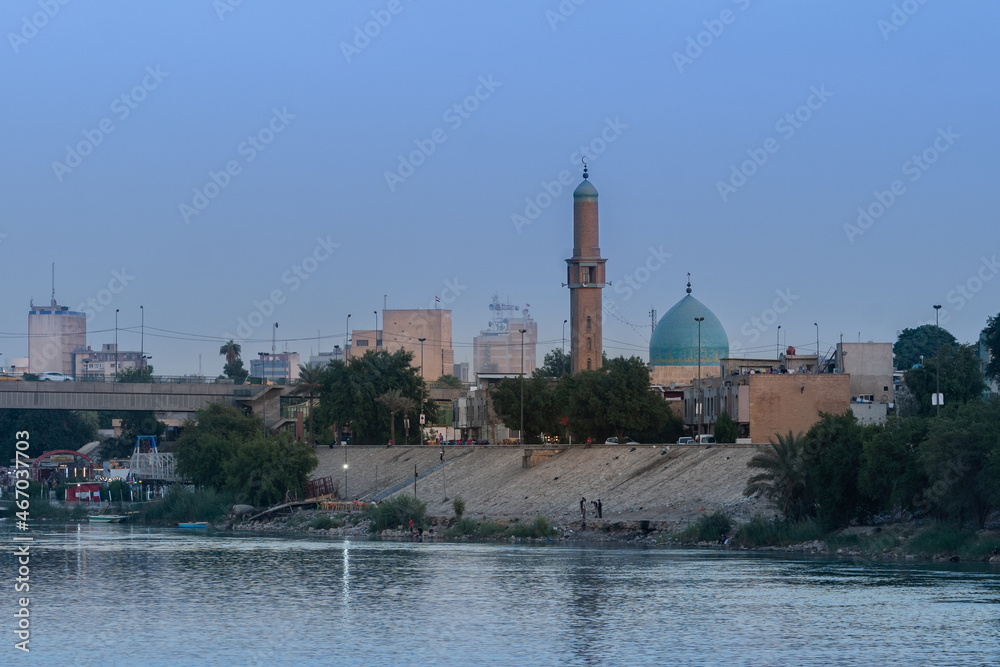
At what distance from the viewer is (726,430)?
88.8 m

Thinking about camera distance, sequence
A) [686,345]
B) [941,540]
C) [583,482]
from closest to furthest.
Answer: [941,540] → [583,482] → [686,345]

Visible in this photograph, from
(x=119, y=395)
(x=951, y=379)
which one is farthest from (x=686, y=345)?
(x=119, y=395)

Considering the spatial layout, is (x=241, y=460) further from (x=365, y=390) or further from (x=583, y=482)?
(x=583, y=482)

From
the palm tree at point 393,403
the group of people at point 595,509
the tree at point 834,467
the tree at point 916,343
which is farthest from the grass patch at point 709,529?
the tree at point 916,343

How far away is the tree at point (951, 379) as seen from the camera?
8944 cm

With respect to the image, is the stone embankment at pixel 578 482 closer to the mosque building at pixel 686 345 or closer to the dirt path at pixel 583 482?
the dirt path at pixel 583 482

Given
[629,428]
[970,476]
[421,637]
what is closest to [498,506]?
[629,428]

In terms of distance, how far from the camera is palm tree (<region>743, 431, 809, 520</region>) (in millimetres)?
62625

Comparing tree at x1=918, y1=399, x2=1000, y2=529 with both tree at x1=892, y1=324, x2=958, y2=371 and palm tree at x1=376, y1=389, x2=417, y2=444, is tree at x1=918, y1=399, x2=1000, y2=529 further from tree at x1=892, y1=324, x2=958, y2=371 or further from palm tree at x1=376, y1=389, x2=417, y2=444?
tree at x1=892, y1=324, x2=958, y2=371

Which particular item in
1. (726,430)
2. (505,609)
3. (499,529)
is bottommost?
(505,609)

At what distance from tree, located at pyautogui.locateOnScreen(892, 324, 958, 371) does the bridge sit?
69.6 m

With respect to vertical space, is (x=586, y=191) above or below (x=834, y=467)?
above

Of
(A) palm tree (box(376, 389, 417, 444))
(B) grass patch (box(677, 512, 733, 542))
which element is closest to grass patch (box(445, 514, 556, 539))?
(B) grass patch (box(677, 512, 733, 542))

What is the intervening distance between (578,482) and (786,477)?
66.7ft
